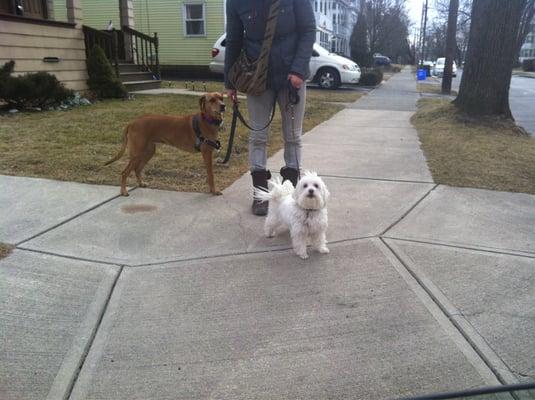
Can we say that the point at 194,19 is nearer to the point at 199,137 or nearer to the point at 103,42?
the point at 103,42

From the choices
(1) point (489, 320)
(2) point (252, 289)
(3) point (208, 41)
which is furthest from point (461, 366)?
(3) point (208, 41)

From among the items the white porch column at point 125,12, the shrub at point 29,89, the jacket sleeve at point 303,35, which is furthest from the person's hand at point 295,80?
the white porch column at point 125,12

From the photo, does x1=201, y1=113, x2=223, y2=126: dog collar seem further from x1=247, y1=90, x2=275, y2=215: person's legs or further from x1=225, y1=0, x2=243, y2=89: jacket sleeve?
x1=247, y1=90, x2=275, y2=215: person's legs

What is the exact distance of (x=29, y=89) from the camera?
379 inches

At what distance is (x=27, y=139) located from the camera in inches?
279

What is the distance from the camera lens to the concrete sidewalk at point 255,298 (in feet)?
7.36

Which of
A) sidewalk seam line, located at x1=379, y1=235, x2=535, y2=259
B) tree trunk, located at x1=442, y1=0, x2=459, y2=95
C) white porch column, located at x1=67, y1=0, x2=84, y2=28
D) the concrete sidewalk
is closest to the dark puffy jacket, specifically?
the concrete sidewalk

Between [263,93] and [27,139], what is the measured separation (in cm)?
460

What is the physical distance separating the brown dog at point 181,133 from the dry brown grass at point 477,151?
2.60 meters

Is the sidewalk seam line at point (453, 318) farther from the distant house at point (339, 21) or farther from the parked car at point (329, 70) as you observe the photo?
the distant house at point (339, 21)

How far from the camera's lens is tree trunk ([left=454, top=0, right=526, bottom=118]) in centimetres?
857

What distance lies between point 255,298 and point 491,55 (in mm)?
7998

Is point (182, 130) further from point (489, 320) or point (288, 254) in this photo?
point (489, 320)

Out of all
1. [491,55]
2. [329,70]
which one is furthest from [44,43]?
[329,70]
